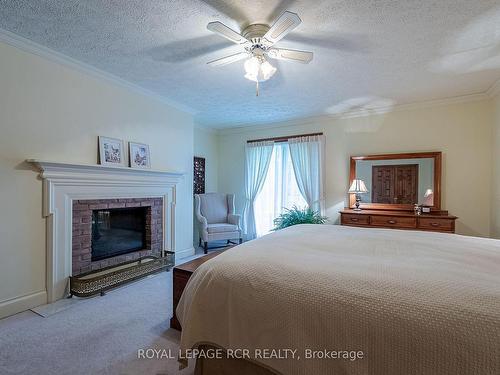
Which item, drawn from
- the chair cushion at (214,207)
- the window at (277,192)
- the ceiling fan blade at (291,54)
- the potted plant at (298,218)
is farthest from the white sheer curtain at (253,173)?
the ceiling fan blade at (291,54)

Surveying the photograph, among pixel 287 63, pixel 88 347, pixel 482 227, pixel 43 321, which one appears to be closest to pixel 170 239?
pixel 43 321

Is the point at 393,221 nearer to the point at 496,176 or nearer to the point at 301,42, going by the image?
the point at 496,176

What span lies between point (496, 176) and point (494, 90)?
1086 millimetres

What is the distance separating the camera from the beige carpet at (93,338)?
1.65 meters

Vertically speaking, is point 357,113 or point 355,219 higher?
point 357,113

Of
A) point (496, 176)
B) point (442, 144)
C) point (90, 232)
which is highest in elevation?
point (442, 144)

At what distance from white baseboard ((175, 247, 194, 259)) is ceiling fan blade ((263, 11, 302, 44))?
131 inches

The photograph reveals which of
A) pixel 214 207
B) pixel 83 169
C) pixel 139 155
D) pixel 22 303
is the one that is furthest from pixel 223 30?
pixel 214 207

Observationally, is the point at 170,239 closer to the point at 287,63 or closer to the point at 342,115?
the point at 287,63

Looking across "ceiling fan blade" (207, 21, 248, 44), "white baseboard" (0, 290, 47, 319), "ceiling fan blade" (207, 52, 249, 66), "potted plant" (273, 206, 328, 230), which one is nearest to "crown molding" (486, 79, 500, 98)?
"potted plant" (273, 206, 328, 230)

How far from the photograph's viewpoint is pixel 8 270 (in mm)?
2279

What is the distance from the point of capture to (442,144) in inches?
146

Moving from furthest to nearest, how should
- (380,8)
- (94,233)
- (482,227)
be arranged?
(482,227) < (94,233) < (380,8)

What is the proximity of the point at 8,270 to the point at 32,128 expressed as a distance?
132 centimetres
